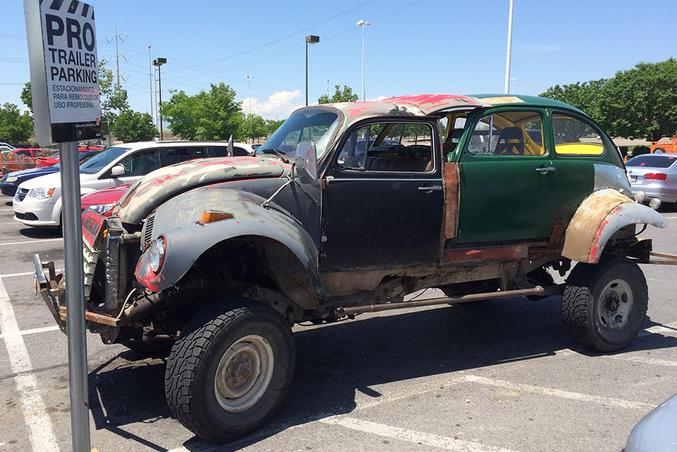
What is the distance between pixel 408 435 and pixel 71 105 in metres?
2.80

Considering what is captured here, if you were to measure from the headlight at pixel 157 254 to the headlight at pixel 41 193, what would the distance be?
28.9ft

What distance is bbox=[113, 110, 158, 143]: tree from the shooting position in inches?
1538

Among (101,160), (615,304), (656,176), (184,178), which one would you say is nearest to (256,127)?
(656,176)

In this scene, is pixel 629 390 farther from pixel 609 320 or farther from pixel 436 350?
pixel 436 350

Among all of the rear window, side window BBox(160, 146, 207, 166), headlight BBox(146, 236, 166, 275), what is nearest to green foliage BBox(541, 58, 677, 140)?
the rear window

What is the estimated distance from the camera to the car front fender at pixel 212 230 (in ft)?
11.2

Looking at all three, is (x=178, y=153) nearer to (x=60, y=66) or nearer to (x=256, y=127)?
(x=60, y=66)

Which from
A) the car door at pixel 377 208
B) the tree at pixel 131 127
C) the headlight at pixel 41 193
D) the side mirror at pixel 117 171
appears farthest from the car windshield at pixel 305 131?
the tree at pixel 131 127

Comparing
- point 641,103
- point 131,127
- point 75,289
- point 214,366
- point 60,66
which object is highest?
point 641,103

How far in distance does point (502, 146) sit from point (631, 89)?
4928cm

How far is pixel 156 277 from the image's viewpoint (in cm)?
340

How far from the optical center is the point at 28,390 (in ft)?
14.5

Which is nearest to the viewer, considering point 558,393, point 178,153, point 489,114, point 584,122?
point 558,393

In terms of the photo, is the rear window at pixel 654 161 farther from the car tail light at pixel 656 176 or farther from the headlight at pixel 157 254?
the headlight at pixel 157 254
